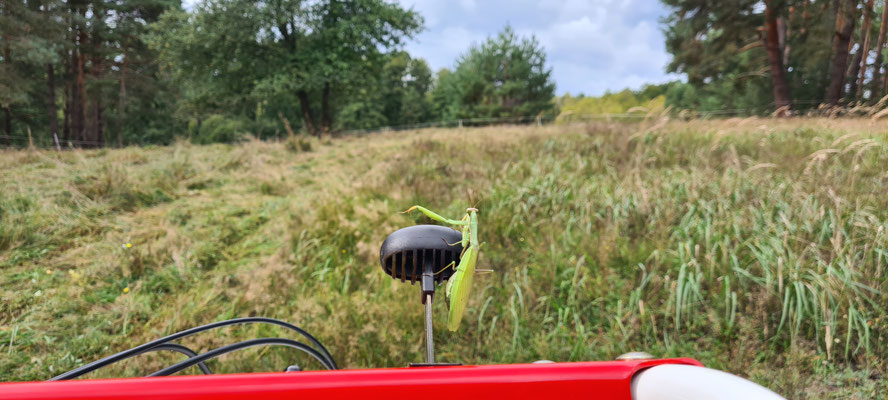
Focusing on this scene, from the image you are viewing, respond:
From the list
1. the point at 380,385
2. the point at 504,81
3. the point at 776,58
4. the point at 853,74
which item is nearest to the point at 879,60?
the point at 853,74

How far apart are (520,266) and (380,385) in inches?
98.1

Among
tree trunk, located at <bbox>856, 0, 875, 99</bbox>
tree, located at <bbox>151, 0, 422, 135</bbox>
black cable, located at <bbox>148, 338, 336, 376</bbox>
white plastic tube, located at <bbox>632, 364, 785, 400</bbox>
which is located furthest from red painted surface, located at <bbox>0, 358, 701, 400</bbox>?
tree trunk, located at <bbox>856, 0, 875, 99</bbox>

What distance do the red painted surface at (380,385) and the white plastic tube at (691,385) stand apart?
3 cm

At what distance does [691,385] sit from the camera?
2.10ft

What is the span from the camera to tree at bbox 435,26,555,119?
26.6 meters

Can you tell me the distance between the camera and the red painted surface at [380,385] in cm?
56

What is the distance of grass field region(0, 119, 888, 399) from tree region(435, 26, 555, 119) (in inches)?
905

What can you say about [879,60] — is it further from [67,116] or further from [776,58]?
[67,116]

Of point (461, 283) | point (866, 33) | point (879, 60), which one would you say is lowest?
point (461, 283)

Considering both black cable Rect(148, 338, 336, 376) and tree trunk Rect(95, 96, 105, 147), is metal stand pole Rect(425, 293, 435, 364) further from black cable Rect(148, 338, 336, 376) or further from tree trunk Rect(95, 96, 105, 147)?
tree trunk Rect(95, 96, 105, 147)

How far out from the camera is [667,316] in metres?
2.41

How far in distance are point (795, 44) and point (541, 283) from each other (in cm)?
2106

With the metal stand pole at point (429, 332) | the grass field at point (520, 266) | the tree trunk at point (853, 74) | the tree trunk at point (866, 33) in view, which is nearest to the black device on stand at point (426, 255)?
the metal stand pole at point (429, 332)

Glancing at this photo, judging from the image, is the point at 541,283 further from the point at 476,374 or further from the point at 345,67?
the point at 345,67
